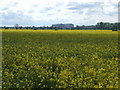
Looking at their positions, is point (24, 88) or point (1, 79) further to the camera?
point (1, 79)

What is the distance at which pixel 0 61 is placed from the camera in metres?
12.7

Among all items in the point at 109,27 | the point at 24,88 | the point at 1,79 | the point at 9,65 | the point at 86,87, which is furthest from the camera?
the point at 109,27

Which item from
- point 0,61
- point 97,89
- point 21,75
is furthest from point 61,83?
point 0,61

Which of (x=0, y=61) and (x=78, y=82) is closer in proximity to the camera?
(x=78, y=82)

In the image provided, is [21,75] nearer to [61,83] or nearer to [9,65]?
[61,83]

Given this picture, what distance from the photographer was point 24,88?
823 cm

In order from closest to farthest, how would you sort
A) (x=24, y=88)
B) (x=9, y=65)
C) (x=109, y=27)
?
(x=24, y=88)
(x=9, y=65)
(x=109, y=27)

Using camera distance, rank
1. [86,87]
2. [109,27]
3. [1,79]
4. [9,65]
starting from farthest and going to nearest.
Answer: [109,27]
[9,65]
[1,79]
[86,87]

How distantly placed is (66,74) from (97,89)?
1.60 m

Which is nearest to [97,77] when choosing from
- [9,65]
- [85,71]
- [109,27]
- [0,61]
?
[85,71]

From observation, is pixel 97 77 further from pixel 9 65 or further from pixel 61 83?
pixel 9 65

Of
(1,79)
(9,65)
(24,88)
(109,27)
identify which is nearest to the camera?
(24,88)

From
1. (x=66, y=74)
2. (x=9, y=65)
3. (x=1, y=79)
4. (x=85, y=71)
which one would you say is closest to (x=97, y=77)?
(x=85, y=71)

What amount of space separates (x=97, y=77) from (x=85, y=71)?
0.82 meters
